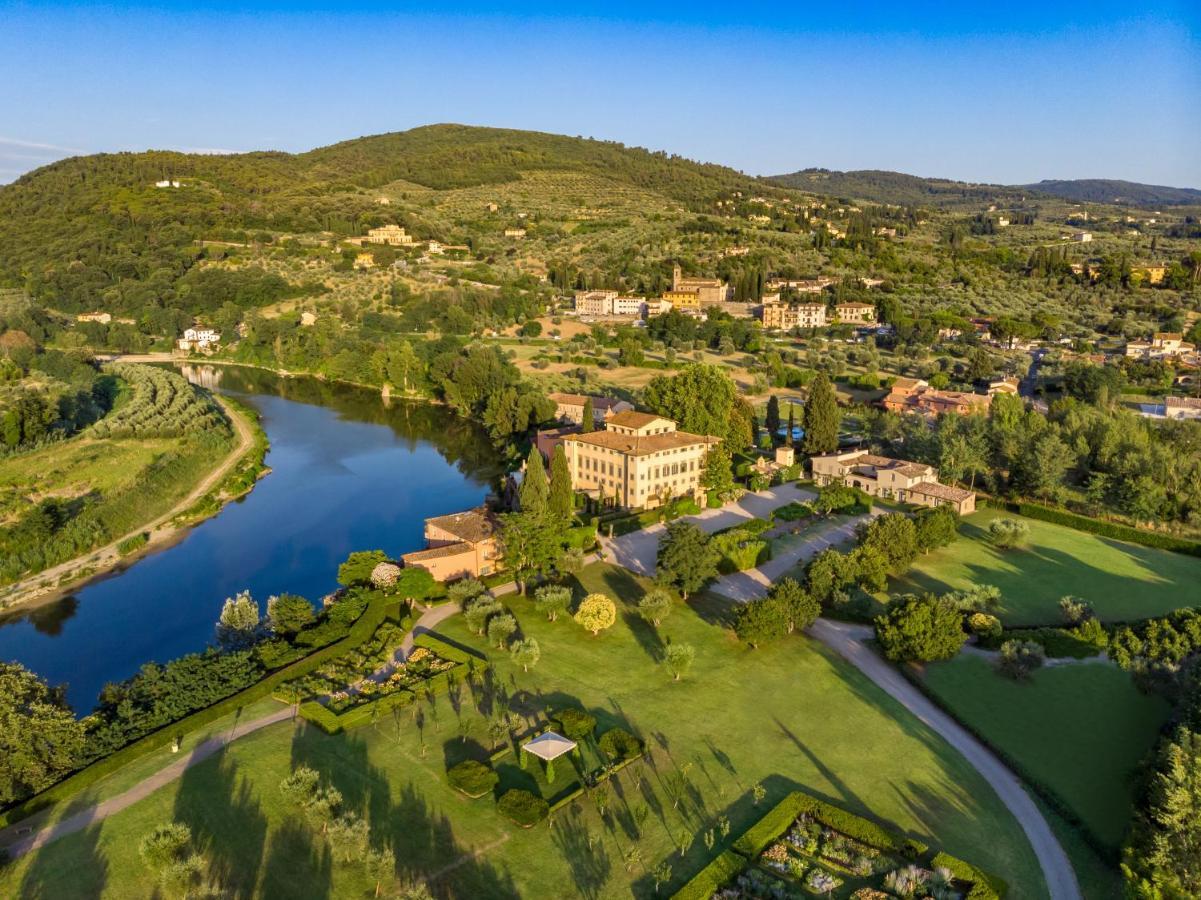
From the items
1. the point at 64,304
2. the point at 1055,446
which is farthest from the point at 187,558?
the point at 64,304

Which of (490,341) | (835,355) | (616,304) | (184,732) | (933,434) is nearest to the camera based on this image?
(184,732)

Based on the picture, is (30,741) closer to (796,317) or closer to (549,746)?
(549,746)

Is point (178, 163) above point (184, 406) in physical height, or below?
above

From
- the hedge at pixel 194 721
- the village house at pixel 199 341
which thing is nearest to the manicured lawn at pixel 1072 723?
the hedge at pixel 194 721

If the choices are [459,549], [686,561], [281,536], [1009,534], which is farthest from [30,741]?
[1009,534]

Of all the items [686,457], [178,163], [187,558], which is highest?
[178,163]

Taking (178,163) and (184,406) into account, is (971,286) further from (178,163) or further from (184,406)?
(178,163)

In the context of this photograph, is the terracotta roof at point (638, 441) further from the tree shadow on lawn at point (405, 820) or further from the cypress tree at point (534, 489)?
the tree shadow on lawn at point (405, 820)
